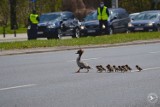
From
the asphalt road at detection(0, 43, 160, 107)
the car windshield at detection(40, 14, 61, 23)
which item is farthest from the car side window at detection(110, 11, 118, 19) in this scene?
the asphalt road at detection(0, 43, 160, 107)

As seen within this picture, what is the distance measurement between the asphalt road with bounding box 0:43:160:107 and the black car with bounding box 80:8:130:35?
16401 millimetres

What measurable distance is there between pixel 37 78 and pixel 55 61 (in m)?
5.43

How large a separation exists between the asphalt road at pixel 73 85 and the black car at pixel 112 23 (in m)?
16.4

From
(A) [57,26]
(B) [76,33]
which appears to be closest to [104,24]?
(A) [57,26]

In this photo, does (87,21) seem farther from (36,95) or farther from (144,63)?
(36,95)

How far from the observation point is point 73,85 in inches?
527

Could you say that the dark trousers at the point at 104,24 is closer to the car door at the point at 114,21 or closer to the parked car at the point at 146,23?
the car door at the point at 114,21

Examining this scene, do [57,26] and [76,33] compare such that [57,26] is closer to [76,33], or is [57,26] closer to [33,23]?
[33,23]

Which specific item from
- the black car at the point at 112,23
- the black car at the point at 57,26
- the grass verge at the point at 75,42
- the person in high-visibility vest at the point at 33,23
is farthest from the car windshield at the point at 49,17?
the grass verge at the point at 75,42

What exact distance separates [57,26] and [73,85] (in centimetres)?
2321

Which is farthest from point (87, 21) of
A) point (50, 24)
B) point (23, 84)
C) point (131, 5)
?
point (131, 5)

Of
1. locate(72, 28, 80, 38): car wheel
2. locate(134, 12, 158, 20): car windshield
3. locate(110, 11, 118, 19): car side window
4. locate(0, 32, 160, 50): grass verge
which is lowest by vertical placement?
locate(72, 28, 80, 38): car wheel

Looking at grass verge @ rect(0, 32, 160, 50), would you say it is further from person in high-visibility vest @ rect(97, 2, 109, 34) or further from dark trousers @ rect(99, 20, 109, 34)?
dark trousers @ rect(99, 20, 109, 34)

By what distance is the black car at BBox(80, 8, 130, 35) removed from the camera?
3649 centimetres
